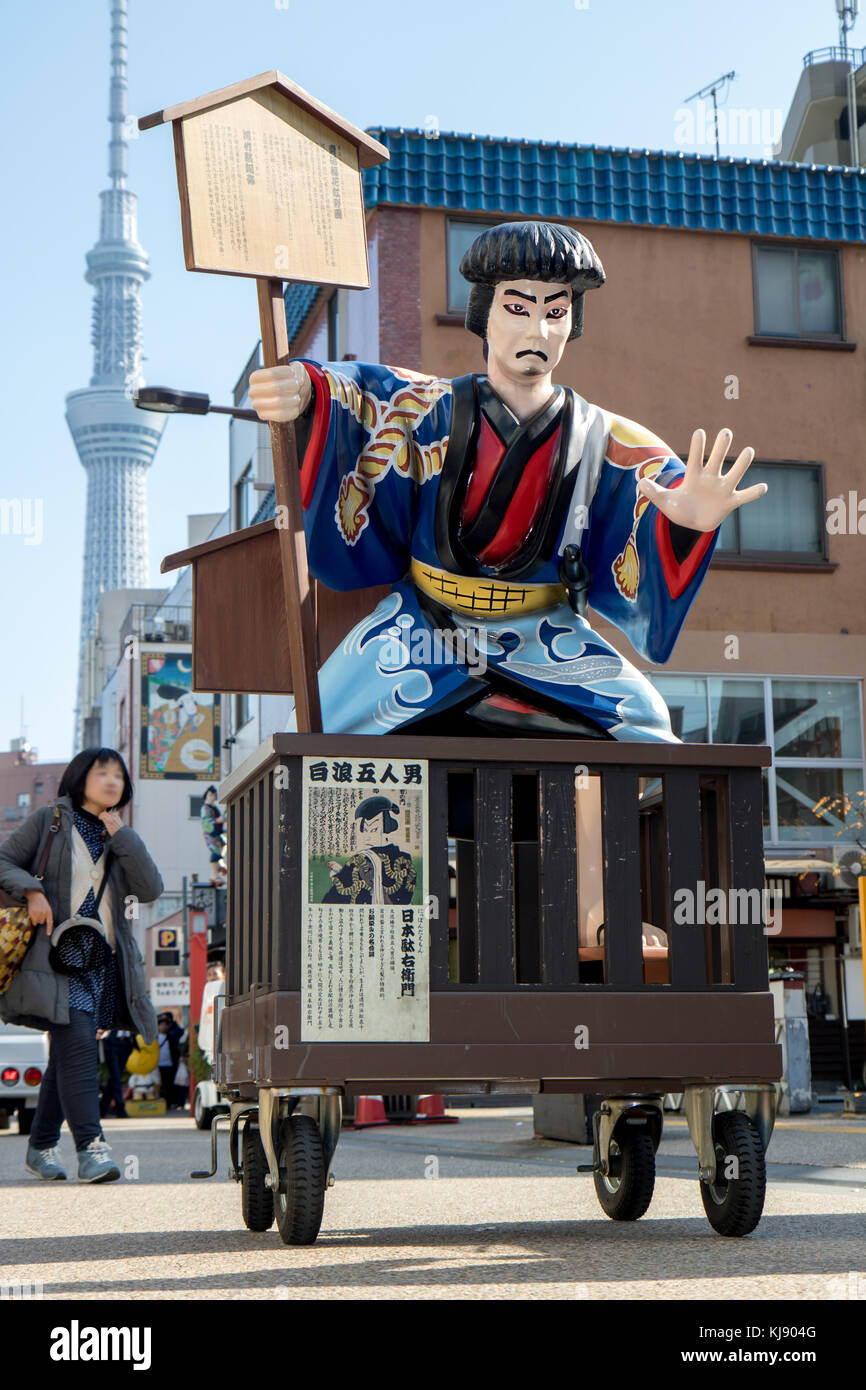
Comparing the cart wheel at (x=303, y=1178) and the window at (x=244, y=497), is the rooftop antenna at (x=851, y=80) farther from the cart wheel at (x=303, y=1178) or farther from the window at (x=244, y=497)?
the cart wheel at (x=303, y=1178)

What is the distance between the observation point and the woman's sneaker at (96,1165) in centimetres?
616

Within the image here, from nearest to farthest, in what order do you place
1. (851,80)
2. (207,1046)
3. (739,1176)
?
1. (739,1176)
2. (207,1046)
3. (851,80)

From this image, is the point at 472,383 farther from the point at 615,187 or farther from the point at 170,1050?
the point at 170,1050

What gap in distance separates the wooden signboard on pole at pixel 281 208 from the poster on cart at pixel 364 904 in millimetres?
553

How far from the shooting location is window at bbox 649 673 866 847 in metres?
20.0

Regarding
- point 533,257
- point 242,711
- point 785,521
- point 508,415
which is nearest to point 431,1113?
point 785,521

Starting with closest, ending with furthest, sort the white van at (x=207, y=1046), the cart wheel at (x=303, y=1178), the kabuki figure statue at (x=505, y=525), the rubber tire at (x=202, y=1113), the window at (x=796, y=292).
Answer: the cart wheel at (x=303, y=1178)
the kabuki figure statue at (x=505, y=525)
the white van at (x=207, y=1046)
the rubber tire at (x=202, y=1113)
the window at (x=796, y=292)

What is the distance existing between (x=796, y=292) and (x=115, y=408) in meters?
151

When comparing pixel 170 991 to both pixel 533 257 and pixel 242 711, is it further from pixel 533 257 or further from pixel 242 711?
pixel 533 257

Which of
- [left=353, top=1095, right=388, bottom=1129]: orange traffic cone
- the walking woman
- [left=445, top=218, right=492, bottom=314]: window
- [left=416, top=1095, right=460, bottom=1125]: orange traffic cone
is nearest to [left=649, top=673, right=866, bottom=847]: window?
[left=445, top=218, right=492, bottom=314]: window

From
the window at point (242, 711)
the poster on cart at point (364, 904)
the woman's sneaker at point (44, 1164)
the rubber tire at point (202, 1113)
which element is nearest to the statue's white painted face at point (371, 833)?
the poster on cart at point (364, 904)

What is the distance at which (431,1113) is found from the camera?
15.0 metres
